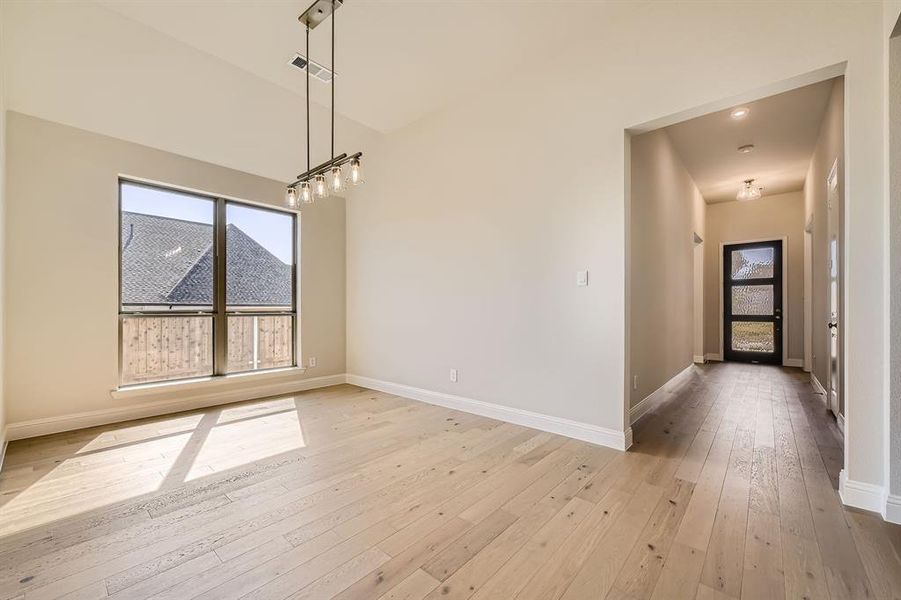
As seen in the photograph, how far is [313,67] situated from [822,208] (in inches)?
225

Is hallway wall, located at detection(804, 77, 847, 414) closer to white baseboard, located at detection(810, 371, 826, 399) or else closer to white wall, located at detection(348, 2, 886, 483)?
white baseboard, located at detection(810, 371, 826, 399)

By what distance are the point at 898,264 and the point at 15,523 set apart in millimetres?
4603

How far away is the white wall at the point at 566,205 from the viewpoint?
204 centimetres

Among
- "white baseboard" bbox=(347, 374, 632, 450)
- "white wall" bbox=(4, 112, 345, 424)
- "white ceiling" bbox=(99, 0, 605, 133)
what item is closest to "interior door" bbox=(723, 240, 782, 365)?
"white baseboard" bbox=(347, 374, 632, 450)

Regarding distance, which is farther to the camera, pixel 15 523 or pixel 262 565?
pixel 15 523

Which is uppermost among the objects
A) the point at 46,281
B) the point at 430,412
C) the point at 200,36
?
the point at 200,36

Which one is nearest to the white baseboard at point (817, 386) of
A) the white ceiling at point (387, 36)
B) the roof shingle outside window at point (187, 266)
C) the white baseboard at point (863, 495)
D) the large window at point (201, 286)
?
the white baseboard at point (863, 495)

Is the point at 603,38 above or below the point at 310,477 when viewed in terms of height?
above

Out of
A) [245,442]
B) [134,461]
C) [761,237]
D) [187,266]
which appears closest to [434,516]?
[245,442]

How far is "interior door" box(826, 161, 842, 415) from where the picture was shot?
345 cm

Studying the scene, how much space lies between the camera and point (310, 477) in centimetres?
243

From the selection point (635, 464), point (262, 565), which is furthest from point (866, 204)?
point (262, 565)

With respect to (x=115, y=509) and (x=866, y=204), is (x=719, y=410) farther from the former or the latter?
(x=115, y=509)

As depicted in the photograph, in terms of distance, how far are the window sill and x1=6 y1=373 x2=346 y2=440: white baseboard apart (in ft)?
0.22
